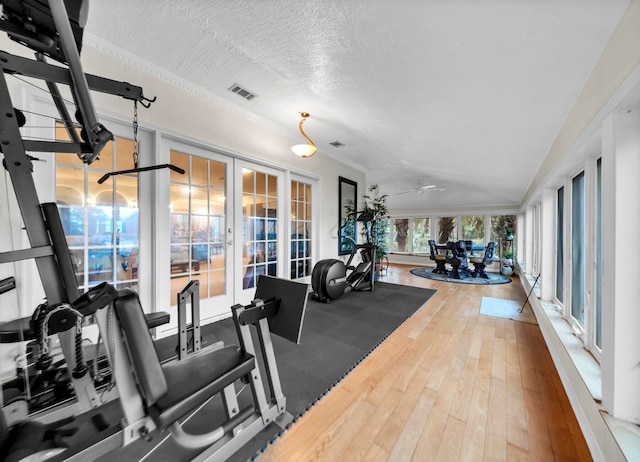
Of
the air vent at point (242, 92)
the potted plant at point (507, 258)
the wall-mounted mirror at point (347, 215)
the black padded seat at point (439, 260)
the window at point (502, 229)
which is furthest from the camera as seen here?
the window at point (502, 229)

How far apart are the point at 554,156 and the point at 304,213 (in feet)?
11.2

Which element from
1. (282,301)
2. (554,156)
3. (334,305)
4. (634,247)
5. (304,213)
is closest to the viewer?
(634,247)

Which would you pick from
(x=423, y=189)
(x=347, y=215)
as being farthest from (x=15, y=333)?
(x=423, y=189)

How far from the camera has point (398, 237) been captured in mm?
9930

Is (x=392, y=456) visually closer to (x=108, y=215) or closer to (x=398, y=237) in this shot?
(x=108, y=215)

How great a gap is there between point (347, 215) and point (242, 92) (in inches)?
126

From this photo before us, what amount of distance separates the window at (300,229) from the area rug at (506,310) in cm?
295

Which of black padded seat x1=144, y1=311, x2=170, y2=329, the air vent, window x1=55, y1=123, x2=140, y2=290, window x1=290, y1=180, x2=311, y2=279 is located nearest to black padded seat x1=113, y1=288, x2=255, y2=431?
black padded seat x1=144, y1=311, x2=170, y2=329

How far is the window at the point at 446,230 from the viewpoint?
877cm

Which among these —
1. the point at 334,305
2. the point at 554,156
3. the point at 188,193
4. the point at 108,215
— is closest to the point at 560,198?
the point at 554,156

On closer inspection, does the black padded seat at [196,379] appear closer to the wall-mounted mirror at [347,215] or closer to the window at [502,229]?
the wall-mounted mirror at [347,215]

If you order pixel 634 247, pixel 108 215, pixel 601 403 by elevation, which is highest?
pixel 108 215

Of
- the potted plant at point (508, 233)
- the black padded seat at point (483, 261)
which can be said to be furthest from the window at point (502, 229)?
the black padded seat at point (483, 261)

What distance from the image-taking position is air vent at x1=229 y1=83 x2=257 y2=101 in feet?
8.70
